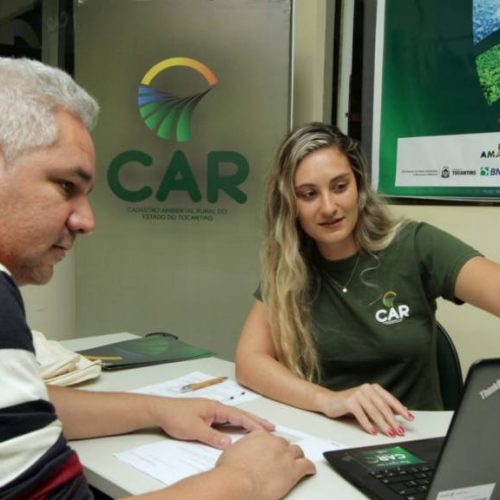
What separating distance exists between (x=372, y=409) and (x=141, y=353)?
32.5 inches

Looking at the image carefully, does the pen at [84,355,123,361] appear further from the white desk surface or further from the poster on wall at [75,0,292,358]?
the poster on wall at [75,0,292,358]

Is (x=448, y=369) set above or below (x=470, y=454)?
below

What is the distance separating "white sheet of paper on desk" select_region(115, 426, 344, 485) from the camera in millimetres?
1022

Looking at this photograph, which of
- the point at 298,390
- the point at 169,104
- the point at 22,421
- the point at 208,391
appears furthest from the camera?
the point at 169,104

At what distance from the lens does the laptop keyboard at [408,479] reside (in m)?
0.88

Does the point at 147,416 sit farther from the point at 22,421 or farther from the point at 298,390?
the point at 22,421

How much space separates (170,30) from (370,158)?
107 centimetres

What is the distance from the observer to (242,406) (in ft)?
4.55

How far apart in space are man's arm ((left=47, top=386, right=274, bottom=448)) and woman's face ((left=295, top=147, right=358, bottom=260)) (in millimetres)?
672

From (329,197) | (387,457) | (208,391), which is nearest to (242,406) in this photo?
(208,391)

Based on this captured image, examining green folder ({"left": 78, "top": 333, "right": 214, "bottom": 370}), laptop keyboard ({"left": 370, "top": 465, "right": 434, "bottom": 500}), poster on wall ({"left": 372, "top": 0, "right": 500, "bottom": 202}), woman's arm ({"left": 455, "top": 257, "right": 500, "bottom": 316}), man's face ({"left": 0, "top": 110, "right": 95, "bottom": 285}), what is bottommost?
green folder ({"left": 78, "top": 333, "right": 214, "bottom": 370})

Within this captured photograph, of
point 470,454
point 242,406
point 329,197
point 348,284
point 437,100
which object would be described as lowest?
point 242,406

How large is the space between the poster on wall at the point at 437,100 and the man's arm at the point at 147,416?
55.3 inches

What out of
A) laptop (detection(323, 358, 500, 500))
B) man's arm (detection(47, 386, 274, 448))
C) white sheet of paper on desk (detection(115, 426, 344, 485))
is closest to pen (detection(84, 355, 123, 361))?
man's arm (detection(47, 386, 274, 448))
